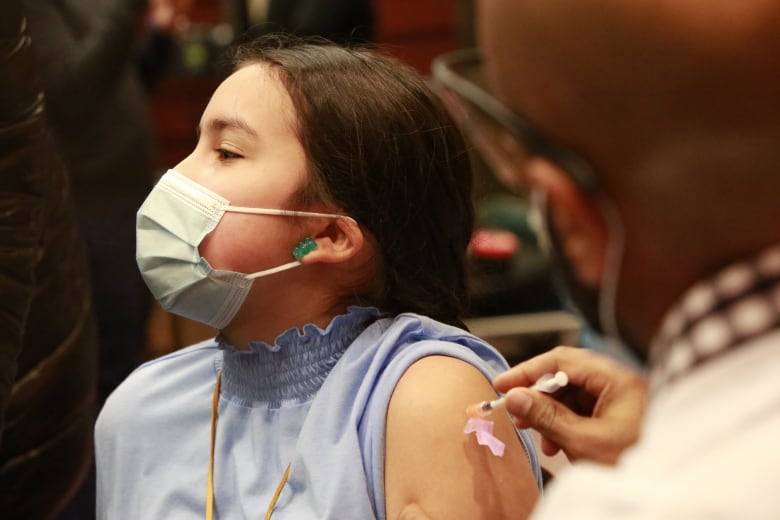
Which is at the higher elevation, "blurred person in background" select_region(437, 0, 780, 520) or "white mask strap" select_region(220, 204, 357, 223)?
"blurred person in background" select_region(437, 0, 780, 520)

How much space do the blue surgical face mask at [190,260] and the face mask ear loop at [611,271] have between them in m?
0.61

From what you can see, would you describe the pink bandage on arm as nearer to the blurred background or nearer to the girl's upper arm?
the girl's upper arm

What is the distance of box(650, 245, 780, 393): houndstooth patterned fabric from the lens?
2.23 feet

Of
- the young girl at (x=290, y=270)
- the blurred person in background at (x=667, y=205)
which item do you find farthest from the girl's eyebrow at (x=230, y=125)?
the blurred person in background at (x=667, y=205)

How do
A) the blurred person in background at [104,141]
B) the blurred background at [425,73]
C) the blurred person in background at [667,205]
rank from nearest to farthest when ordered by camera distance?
1. the blurred person in background at [667,205]
2. the blurred person in background at [104,141]
3. the blurred background at [425,73]

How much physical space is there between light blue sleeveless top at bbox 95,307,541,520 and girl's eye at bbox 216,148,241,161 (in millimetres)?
228

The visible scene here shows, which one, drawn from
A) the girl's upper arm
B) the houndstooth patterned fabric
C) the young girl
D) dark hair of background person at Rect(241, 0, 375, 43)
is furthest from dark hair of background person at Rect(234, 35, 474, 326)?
dark hair of background person at Rect(241, 0, 375, 43)

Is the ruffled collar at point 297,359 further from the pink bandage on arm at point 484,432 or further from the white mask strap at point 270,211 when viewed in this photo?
the pink bandage on arm at point 484,432

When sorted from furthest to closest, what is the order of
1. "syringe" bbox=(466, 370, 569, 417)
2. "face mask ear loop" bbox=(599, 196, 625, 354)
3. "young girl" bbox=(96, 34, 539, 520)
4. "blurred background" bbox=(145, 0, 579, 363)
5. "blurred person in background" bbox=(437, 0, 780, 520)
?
"blurred background" bbox=(145, 0, 579, 363) → "young girl" bbox=(96, 34, 539, 520) → "syringe" bbox=(466, 370, 569, 417) → "face mask ear loop" bbox=(599, 196, 625, 354) → "blurred person in background" bbox=(437, 0, 780, 520)

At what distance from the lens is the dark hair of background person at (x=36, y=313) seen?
1403mm

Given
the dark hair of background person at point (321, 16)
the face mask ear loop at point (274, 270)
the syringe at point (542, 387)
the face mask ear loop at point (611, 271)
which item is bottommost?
the syringe at point (542, 387)

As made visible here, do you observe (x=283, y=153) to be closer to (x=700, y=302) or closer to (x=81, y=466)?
(x=81, y=466)

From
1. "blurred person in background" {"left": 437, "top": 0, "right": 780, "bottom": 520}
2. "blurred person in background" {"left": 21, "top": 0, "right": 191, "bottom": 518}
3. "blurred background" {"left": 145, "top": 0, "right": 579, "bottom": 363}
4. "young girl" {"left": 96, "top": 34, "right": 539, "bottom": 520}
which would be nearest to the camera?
"blurred person in background" {"left": 437, "top": 0, "right": 780, "bottom": 520}

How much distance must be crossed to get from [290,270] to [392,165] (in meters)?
0.18
